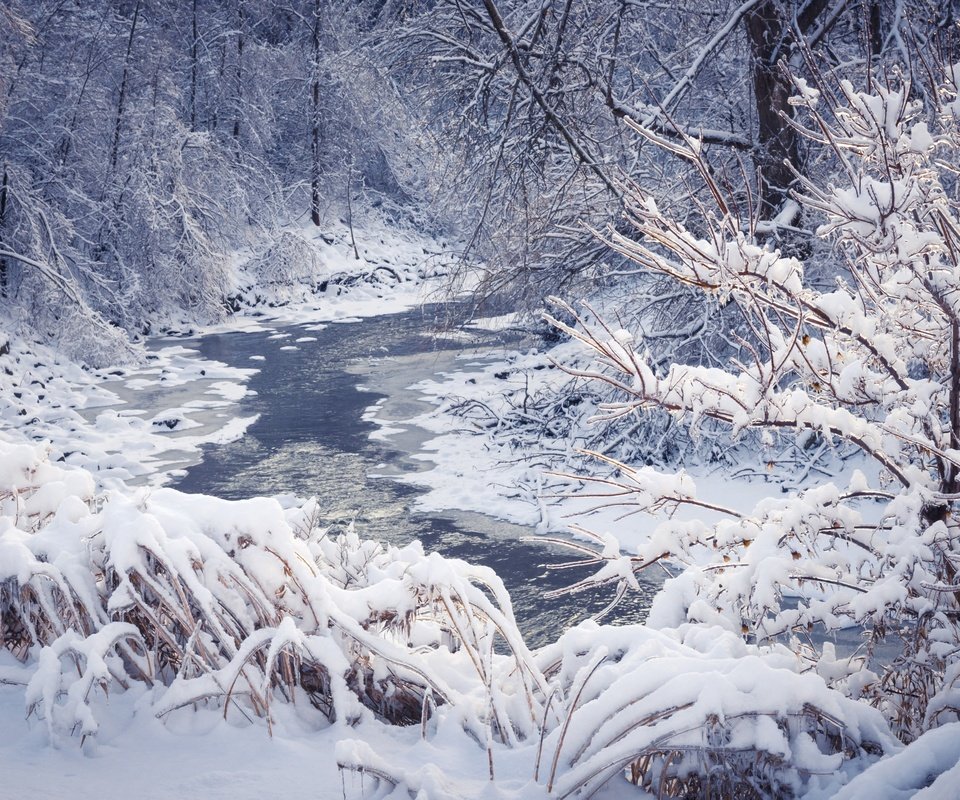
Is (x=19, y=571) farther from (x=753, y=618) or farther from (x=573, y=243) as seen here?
(x=573, y=243)

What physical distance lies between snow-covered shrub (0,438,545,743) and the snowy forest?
15 mm

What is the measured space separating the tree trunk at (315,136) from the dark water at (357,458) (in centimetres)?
1036

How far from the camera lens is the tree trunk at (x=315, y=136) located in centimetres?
2678

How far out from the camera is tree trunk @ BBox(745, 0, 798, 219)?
7.91 metres

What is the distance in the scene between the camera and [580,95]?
29.0 ft

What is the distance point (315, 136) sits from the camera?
27.6 metres

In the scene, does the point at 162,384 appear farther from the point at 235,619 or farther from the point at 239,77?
the point at 239,77

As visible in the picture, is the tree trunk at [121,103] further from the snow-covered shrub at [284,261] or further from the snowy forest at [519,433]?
the snow-covered shrub at [284,261]

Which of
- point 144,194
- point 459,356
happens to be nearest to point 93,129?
point 144,194

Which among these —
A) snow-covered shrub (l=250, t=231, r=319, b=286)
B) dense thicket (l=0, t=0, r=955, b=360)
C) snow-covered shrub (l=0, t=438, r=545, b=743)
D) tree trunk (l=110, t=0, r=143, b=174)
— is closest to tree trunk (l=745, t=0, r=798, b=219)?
dense thicket (l=0, t=0, r=955, b=360)

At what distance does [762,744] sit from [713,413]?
37.7 inches

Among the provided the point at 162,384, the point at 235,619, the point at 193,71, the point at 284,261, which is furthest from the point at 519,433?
the point at 193,71

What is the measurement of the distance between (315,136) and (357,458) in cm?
1943

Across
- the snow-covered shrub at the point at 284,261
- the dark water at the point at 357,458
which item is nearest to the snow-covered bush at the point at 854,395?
the dark water at the point at 357,458
